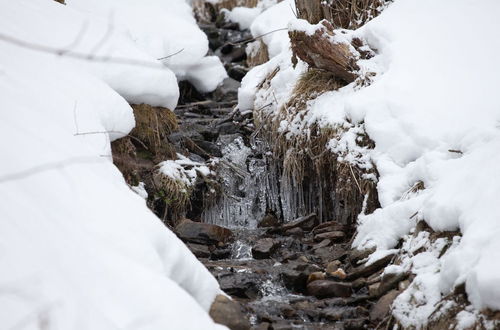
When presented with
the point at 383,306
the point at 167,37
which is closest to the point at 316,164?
the point at 383,306

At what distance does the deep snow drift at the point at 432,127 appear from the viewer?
291 centimetres

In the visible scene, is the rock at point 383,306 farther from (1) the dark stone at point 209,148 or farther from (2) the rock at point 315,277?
(1) the dark stone at point 209,148

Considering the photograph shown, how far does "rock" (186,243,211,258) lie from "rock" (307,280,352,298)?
3.34 feet

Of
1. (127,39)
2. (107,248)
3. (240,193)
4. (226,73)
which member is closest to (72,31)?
(127,39)

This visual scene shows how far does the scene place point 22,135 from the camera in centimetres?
262

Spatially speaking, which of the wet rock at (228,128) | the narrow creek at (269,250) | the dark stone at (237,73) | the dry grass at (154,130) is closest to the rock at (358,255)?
the narrow creek at (269,250)

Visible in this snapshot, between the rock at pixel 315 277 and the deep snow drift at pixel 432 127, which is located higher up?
the deep snow drift at pixel 432 127

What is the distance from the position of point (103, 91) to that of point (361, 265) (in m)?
2.32

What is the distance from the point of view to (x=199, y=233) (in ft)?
14.9

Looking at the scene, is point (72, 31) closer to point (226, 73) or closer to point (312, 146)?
point (312, 146)

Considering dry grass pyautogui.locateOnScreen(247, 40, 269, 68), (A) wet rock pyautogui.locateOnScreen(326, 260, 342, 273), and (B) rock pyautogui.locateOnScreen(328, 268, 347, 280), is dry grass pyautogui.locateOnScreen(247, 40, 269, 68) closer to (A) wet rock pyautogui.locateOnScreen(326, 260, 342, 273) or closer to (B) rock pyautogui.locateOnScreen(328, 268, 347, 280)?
(A) wet rock pyautogui.locateOnScreen(326, 260, 342, 273)

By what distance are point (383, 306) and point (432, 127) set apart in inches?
61.8

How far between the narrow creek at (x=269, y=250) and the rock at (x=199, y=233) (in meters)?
0.01

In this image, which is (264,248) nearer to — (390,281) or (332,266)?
(332,266)
